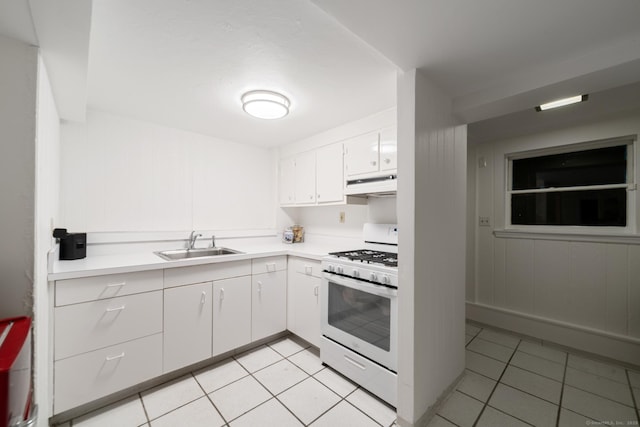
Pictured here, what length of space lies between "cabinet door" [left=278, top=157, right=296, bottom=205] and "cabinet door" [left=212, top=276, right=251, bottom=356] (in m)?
1.24

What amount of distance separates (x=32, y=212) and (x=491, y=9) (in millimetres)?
2106

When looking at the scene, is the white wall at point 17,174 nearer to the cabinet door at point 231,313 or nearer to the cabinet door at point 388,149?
the cabinet door at point 231,313

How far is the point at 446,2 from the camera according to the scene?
102 centimetres

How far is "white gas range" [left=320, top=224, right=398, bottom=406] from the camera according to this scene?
1645 mm

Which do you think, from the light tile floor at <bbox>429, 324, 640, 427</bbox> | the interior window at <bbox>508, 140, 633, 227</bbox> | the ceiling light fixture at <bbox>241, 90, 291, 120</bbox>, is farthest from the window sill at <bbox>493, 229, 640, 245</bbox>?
the ceiling light fixture at <bbox>241, 90, 291, 120</bbox>

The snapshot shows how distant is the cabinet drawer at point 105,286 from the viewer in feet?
4.94

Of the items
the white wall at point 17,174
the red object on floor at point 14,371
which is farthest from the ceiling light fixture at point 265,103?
the red object on floor at point 14,371

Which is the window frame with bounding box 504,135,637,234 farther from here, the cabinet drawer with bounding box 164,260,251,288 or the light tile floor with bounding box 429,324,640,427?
the cabinet drawer with bounding box 164,260,251,288

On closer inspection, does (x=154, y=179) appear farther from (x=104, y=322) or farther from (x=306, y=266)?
(x=306, y=266)

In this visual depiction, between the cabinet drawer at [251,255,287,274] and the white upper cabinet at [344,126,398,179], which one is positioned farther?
the cabinet drawer at [251,255,287,274]

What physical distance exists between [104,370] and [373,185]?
2351 millimetres

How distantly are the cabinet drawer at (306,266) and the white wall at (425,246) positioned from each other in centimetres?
91

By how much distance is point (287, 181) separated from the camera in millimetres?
3248

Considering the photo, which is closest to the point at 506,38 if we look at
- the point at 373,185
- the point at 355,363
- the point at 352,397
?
the point at 373,185
